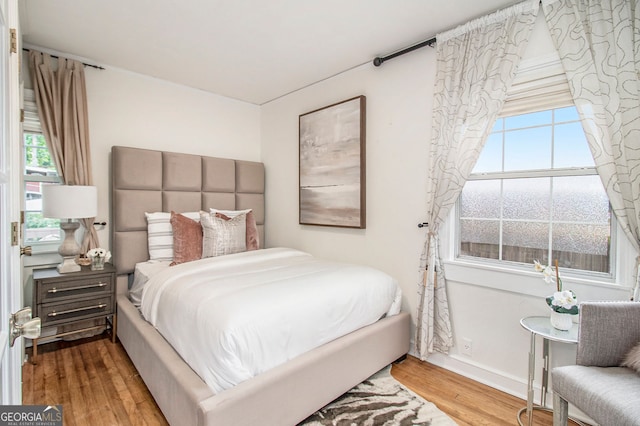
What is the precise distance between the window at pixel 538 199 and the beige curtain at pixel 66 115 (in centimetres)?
317

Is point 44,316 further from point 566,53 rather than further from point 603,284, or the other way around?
point 566,53

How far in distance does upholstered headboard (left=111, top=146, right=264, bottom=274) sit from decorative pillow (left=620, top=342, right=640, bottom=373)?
336 centimetres

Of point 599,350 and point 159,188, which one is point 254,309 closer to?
point 599,350

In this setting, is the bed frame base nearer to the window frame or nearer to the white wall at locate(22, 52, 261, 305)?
the window frame

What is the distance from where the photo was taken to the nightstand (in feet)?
7.87

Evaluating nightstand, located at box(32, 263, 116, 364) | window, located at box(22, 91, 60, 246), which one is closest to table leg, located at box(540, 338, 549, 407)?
nightstand, located at box(32, 263, 116, 364)

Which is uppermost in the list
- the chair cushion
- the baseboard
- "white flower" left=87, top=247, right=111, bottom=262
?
"white flower" left=87, top=247, right=111, bottom=262

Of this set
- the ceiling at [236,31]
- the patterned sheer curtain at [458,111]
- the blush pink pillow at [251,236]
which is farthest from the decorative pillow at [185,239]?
the patterned sheer curtain at [458,111]

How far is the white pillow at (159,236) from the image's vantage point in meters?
2.99

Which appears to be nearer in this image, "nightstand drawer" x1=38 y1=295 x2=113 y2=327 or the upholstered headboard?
"nightstand drawer" x1=38 y1=295 x2=113 y2=327

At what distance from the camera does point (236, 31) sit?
95.6 inches

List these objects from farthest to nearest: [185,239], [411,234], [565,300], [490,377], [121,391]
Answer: [185,239] < [411,234] < [490,377] < [121,391] < [565,300]

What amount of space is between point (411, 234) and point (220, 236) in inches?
67.1

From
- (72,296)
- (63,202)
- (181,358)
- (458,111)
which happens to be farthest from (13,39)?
(458,111)
